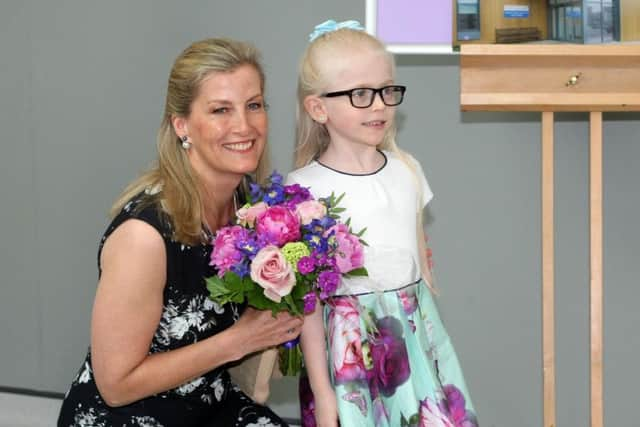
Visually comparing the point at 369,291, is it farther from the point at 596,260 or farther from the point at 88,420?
the point at 596,260

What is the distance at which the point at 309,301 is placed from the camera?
220 cm

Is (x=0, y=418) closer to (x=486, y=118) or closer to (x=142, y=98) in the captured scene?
(x=142, y=98)

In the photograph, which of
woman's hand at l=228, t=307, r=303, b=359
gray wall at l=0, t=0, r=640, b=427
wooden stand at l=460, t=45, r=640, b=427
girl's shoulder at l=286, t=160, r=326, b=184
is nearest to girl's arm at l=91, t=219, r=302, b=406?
woman's hand at l=228, t=307, r=303, b=359

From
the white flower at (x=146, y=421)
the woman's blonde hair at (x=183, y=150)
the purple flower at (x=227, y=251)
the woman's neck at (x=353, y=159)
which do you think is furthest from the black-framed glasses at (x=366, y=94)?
the white flower at (x=146, y=421)

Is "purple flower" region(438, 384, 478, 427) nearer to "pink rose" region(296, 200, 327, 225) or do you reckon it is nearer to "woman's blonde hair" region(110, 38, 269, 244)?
"pink rose" region(296, 200, 327, 225)

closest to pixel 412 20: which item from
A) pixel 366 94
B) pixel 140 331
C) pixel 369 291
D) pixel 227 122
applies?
pixel 366 94

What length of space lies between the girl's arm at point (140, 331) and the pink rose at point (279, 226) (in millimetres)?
279

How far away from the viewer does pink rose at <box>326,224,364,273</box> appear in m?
2.26

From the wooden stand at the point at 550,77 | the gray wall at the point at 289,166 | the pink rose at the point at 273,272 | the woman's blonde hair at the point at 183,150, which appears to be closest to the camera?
the pink rose at the point at 273,272

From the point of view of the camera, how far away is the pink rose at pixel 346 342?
2.37 meters

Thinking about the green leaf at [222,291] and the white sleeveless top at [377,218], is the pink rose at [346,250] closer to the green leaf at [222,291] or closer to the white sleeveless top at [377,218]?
the white sleeveless top at [377,218]

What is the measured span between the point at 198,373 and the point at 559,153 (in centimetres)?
177

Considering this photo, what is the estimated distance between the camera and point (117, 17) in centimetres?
379

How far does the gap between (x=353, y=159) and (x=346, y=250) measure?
34cm
